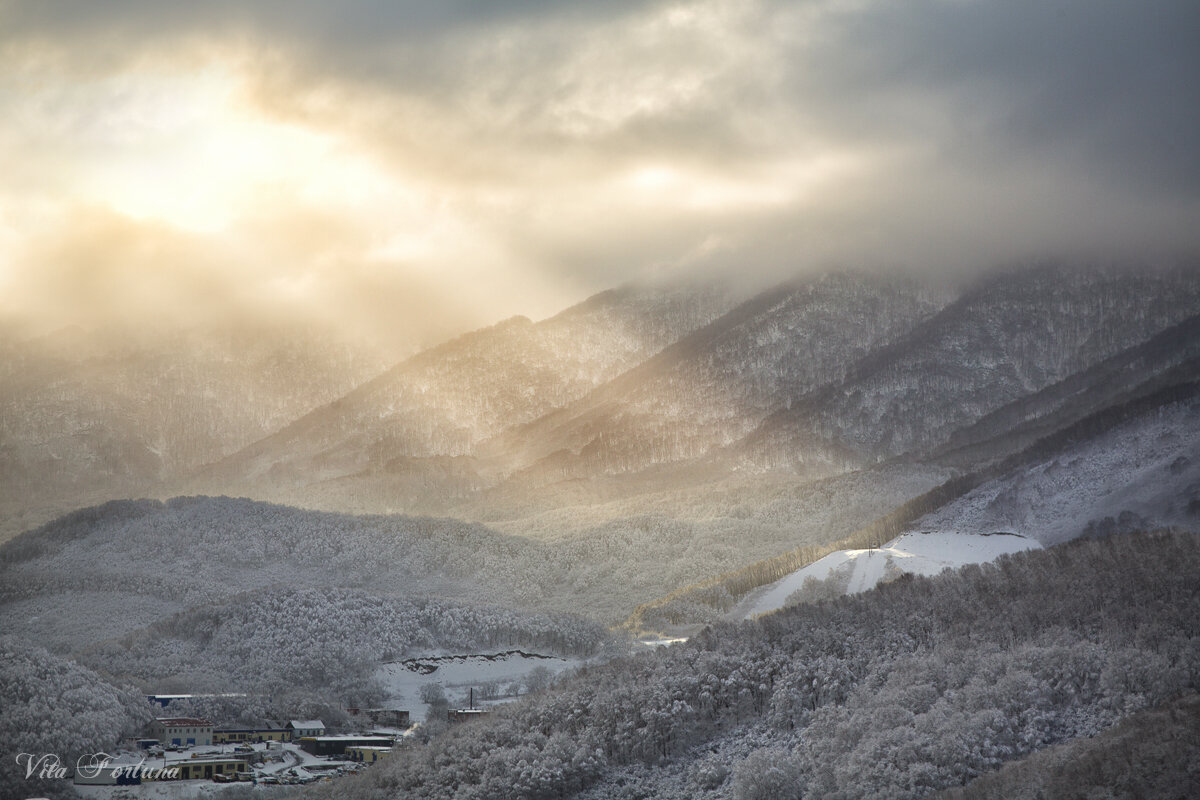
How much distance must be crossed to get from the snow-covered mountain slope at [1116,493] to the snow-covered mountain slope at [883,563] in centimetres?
564

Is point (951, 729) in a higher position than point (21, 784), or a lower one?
lower

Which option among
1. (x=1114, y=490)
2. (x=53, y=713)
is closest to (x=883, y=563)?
(x=1114, y=490)

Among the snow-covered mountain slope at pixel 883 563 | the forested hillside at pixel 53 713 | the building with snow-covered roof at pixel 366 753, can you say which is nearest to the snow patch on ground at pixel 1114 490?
the snow-covered mountain slope at pixel 883 563

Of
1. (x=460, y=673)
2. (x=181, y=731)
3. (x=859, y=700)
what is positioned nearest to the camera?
(x=859, y=700)

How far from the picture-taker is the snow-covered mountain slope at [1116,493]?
568ft

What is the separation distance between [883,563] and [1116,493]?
126 feet

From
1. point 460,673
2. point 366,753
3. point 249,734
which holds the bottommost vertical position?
point 366,753

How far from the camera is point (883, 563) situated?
581 feet

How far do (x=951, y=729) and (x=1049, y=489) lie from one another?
119m

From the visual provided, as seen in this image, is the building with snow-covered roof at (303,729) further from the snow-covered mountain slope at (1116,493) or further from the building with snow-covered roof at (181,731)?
the snow-covered mountain slope at (1116,493)

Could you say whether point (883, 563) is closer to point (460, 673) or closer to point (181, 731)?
point (460, 673)

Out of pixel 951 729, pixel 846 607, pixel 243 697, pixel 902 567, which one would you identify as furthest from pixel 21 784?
pixel 902 567

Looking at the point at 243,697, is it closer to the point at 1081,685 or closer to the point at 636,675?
the point at 636,675

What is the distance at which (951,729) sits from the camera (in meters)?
85.4
